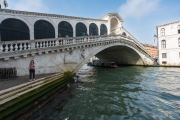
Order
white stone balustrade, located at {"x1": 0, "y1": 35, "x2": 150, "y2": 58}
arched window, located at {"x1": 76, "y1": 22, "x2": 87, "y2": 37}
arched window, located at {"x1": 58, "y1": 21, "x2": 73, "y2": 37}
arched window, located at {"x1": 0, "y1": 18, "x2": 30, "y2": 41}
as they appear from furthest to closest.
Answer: arched window, located at {"x1": 76, "y1": 22, "x2": 87, "y2": 37} < arched window, located at {"x1": 58, "y1": 21, "x2": 73, "y2": 37} < arched window, located at {"x1": 0, "y1": 18, "x2": 30, "y2": 41} < white stone balustrade, located at {"x1": 0, "y1": 35, "x2": 150, "y2": 58}

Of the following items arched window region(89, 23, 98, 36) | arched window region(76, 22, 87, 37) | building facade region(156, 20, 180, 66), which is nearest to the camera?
arched window region(76, 22, 87, 37)

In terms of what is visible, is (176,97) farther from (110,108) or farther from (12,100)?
(12,100)

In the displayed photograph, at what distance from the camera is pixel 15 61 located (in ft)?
27.8

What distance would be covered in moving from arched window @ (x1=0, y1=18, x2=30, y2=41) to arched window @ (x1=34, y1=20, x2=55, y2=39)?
0.92 m

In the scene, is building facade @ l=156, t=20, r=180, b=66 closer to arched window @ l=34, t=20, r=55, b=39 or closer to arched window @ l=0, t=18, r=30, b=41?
arched window @ l=34, t=20, r=55, b=39

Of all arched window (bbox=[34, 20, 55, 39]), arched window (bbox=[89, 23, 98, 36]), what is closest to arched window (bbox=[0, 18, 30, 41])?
arched window (bbox=[34, 20, 55, 39])

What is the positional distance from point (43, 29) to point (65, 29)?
298 cm

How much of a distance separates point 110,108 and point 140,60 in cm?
2382

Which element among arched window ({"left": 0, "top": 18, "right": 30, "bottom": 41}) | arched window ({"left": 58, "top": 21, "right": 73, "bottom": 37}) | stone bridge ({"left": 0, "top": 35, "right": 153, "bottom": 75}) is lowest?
stone bridge ({"left": 0, "top": 35, "right": 153, "bottom": 75})

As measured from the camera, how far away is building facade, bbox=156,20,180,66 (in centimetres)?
2458

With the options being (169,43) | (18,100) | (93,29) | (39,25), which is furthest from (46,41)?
(169,43)

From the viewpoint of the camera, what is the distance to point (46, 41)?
1034 cm

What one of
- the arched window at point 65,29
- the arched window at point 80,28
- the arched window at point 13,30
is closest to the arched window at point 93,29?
the arched window at point 80,28

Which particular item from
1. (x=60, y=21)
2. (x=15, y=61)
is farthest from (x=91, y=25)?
(x=15, y=61)
